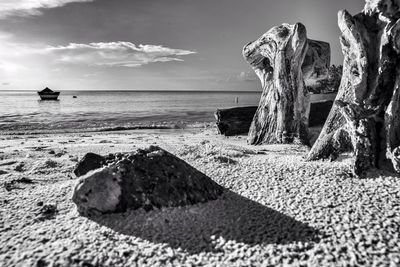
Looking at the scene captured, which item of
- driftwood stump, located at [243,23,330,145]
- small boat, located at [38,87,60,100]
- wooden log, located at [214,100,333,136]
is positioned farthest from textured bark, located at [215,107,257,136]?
small boat, located at [38,87,60,100]

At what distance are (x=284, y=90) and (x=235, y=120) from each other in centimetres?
526

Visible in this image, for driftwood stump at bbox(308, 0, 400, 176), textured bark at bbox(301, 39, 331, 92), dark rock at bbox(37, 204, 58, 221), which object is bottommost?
dark rock at bbox(37, 204, 58, 221)

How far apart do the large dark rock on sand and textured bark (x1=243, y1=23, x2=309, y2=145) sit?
5203 millimetres

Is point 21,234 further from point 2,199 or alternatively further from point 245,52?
point 245,52

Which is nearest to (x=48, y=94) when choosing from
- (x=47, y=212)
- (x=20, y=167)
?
(x=20, y=167)

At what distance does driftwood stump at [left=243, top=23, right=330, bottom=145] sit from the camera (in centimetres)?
825

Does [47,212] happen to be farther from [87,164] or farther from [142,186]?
[87,164]

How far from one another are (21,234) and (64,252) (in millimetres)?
810

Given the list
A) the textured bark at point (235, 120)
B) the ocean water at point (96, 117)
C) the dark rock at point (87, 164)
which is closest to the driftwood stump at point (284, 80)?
the textured bark at point (235, 120)

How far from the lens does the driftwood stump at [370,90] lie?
446 cm

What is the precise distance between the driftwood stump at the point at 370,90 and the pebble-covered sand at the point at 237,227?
1.48 ft

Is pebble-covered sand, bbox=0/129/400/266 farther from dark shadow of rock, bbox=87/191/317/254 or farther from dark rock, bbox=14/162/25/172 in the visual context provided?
dark rock, bbox=14/162/25/172

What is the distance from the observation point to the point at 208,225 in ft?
10.9

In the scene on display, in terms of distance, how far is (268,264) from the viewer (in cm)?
262
